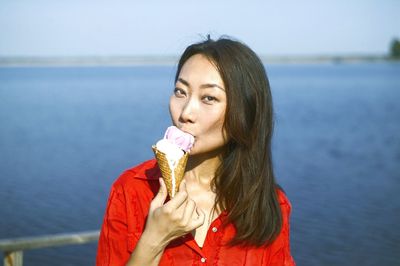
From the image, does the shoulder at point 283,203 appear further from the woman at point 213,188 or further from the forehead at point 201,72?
the forehead at point 201,72

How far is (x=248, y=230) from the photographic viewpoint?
98.1 inches

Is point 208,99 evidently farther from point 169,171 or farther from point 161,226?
point 161,226

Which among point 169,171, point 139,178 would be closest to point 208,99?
point 169,171

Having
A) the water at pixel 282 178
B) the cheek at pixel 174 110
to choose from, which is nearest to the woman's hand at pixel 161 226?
the cheek at pixel 174 110

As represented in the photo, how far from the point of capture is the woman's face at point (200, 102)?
93.4 inches

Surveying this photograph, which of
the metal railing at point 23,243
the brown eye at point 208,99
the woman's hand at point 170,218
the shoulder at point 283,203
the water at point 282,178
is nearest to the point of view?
the woman's hand at point 170,218

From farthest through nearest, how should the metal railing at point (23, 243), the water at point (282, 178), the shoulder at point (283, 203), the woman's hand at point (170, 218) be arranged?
the water at point (282, 178) → the metal railing at point (23, 243) → the shoulder at point (283, 203) → the woman's hand at point (170, 218)

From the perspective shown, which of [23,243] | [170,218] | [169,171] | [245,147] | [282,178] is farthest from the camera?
[282,178]

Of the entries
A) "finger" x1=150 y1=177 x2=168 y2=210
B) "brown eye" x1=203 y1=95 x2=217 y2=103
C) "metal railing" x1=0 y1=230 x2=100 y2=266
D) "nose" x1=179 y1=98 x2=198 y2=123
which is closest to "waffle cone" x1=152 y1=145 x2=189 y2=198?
"finger" x1=150 y1=177 x2=168 y2=210

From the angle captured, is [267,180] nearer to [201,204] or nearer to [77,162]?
[201,204]

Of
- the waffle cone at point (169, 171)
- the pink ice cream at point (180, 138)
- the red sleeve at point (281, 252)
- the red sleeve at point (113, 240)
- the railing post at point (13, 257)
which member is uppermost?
the pink ice cream at point (180, 138)

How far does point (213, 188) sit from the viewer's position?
2.67 metres

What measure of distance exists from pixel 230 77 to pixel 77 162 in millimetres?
16329

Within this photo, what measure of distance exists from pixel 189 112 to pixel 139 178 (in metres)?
0.38
